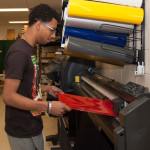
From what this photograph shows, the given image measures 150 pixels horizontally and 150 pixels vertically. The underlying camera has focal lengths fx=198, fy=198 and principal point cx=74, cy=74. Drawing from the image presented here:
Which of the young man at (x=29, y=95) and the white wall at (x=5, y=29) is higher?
the white wall at (x=5, y=29)

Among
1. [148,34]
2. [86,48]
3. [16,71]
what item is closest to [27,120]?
[16,71]

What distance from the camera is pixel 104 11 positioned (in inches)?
53.2

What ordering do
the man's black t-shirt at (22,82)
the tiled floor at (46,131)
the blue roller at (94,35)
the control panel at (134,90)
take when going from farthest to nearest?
the tiled floor at (46,131), the blue roller at (94,35), the man's black t-shirt at (22,82), the control panel at (134,90)

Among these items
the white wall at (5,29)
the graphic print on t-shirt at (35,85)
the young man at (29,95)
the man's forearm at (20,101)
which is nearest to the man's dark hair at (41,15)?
the young man at (29,95)

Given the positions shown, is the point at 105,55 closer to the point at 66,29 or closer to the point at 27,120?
the point at 66,29

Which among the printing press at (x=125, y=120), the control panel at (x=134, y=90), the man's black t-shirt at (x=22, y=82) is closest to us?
the printing press at (x=125, y=120)

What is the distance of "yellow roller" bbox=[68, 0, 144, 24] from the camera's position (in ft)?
4.40

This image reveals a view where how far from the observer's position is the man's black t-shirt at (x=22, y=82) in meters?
1.26

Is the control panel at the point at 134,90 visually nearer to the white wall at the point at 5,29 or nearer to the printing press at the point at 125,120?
the printing press at the point at 125,120

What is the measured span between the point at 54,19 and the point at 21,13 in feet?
24.8

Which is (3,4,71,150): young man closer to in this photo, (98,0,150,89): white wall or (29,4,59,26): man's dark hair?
(29,4,59,26): man's dark hair

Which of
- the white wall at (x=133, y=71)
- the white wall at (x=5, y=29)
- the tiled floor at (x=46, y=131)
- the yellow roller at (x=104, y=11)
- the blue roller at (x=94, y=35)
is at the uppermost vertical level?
the white wall at (x=5, y=29)

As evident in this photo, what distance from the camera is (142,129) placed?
0.95m

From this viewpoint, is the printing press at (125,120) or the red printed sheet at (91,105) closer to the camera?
the printing press at (125,120)
